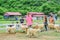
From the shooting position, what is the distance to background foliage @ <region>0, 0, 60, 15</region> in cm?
6694

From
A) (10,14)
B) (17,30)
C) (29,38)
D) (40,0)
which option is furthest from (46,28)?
(40,0)

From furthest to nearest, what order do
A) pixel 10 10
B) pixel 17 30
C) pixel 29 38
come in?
pixel 10 10 → pixel 17 30 → pixel 29 38

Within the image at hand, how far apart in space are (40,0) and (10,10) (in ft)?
36.5

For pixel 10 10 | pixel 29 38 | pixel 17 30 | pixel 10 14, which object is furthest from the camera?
pixel 10 10

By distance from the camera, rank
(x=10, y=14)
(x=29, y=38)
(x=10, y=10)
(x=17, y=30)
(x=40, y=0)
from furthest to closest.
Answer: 1. (x=40, y=0)
2. (x=10, y=10)
3. (x=10, y=14)
4. (x=17, y=30)
5. (x=29, y=38)

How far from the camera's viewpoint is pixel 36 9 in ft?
228

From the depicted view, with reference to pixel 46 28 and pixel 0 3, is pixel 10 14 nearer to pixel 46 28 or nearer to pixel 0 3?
pixel 0 3

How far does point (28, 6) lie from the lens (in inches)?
2768

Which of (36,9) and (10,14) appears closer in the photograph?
(10,14)

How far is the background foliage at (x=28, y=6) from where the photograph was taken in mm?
66938

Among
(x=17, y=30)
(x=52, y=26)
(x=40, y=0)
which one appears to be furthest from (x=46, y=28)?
(x=40, y=0)

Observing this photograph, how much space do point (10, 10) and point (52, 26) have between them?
1939 inches

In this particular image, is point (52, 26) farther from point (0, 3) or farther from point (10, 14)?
point (0, 3)

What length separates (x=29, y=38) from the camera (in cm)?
1423
